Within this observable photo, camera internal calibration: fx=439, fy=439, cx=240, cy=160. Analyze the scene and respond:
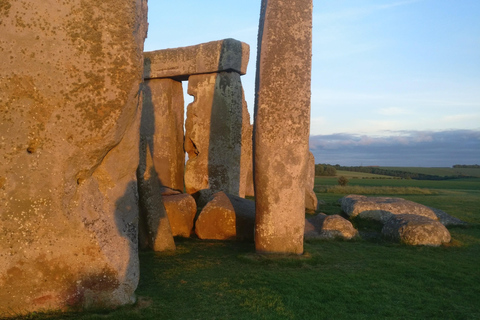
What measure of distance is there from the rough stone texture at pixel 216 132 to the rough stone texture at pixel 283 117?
18.5 ft

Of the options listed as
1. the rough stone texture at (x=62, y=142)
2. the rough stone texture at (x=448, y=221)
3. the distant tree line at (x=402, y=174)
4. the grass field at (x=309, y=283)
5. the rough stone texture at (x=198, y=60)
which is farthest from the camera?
the distant tree line at (x=402, y=174)

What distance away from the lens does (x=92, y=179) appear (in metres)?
4.31

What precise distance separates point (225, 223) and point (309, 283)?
295cm

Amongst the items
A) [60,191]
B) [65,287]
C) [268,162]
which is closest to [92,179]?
[60,191]

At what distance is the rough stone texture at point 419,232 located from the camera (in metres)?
7.79

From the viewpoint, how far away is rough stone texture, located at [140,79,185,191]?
1299 centimetres

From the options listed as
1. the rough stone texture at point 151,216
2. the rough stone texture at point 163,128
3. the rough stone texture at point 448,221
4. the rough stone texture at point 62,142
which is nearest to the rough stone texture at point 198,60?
the rough stone texture at point 163,128

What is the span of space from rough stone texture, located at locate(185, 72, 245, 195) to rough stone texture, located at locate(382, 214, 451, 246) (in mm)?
5120

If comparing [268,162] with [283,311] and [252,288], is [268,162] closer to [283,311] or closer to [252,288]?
[252,288]

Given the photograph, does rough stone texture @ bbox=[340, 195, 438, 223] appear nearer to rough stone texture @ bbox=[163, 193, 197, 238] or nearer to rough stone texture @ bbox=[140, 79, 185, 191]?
rough stone texture @ bbox=[163, 193, 197, 238]

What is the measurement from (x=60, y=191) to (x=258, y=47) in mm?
3878

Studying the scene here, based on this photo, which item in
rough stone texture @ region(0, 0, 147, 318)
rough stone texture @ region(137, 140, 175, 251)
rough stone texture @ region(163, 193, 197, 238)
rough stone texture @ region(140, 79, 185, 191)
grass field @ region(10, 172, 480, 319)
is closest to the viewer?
rough stone texture @ region(0, 0, 147, 318)

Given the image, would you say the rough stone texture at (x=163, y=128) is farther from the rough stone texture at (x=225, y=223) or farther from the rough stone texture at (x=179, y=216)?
the rough stone texture at (x=225, y=223)

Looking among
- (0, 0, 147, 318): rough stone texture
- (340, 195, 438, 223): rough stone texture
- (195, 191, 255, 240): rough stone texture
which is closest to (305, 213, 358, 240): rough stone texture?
(195, 191, 255, 240): rough stone texture
